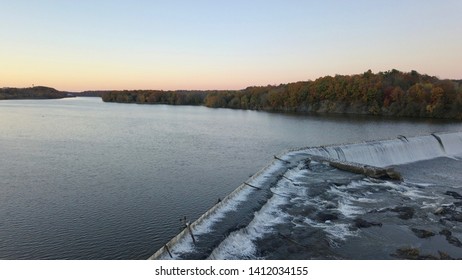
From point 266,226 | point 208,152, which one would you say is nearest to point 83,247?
point 266,226

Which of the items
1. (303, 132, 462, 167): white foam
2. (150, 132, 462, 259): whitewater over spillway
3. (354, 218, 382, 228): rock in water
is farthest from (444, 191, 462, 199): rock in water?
(303, 132, 462, 167): white foam

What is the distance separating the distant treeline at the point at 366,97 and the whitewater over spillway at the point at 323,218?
1573 inches

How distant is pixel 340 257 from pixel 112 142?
20033 mm

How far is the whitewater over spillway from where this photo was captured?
8.77 meters

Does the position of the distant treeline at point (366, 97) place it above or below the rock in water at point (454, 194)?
above

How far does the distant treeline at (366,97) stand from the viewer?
173 ft

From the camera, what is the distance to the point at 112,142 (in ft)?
83.3

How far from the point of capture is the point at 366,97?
59625 mm

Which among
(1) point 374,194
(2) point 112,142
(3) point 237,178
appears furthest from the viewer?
(2) point 112,142

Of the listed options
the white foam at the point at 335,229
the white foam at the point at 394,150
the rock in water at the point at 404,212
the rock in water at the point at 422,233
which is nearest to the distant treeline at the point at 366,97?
the white foam at the point at 394,150

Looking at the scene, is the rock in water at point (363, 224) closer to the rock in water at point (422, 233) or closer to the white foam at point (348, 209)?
the white foam at point (348, 209)

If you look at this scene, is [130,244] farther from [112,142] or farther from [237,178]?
[112,142]

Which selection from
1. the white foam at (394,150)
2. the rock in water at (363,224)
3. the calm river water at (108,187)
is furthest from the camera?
the white foam at (394,150)

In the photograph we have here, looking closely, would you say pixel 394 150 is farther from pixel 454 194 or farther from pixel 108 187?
pixel 108 187
